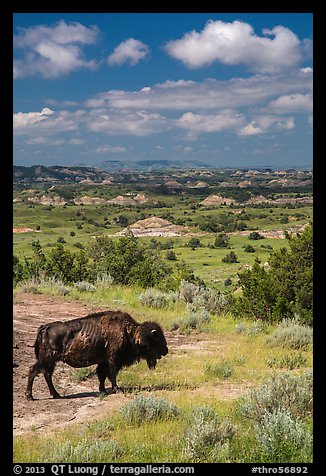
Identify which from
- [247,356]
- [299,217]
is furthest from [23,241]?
[247,356]

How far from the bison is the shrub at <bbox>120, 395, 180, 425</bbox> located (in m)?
1.04

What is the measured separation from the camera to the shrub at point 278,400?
17.5 ft

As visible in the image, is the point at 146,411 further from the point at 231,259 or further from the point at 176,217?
the point at 176,217

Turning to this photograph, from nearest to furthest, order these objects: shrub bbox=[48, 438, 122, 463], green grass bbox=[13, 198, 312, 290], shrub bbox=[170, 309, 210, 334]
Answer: shrub bbox=[48, 438, 122, 463]
shrub bbox=[170, 309, 210, 334]
green grass bbox=[13, 198, 312, 290]

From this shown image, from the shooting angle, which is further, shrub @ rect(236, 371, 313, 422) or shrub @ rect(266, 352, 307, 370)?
shrub @ rect(266, 352, 307, 370)

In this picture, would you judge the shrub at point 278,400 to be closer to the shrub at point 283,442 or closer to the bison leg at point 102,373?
the shrub at point 283,442

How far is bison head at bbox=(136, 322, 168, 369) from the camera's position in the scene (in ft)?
21.7

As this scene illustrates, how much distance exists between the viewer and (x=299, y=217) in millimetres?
105438

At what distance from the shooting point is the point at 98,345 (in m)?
6.39

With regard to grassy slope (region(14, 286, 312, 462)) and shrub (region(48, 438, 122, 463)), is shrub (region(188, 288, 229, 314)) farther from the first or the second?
shrub (region(48, 438, 122, 463))

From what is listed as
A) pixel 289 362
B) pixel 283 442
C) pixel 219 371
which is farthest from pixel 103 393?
pixel 289 362

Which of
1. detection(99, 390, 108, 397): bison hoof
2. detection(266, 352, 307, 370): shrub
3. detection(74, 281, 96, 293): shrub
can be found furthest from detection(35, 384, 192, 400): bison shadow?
detection(74, 281, 96, 293): shrub

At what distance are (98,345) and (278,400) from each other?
8.33 feet

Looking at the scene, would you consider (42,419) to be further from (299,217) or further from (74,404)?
(299,217)
